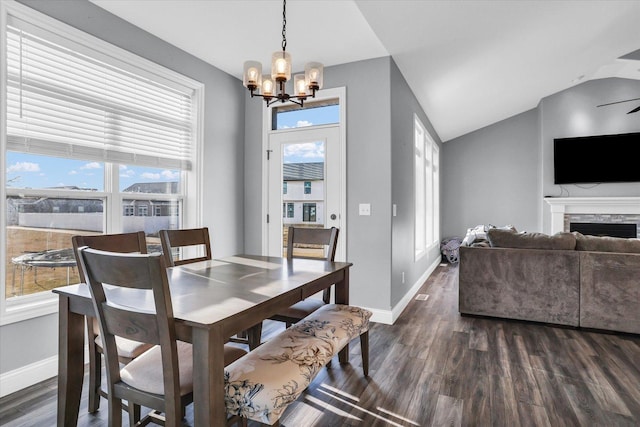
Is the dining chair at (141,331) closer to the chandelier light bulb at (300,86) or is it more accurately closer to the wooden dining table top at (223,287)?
the wooden dining table top at (223,287)

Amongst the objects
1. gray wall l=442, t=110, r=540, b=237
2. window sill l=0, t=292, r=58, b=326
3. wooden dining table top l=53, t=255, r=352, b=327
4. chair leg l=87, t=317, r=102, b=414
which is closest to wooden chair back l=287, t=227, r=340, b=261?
wooden dining table top l=53, t=255, r=352, b=327

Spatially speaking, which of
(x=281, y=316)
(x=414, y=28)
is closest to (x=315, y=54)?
(x=414, y=28)

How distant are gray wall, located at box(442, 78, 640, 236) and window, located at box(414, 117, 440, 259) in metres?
1.36

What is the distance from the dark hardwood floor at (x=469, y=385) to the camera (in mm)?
1878

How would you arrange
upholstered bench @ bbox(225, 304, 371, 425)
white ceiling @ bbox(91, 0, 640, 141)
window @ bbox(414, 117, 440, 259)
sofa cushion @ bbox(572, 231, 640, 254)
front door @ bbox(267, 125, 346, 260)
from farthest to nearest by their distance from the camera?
window @ bbox(414, 117, 440, 259) → front door @ bbox(267, 125, 346, 260) → sofa cushion @ bbox(572, 231, 640, 254) → white ceiling @ bbox(91, 0, 640, 141) → upholstered bench @ bbox(225, 304, 371, 425)

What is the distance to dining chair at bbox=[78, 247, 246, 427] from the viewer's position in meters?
1.18

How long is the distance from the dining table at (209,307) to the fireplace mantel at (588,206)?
5.75 m

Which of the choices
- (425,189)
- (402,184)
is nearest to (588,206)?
(425,189)

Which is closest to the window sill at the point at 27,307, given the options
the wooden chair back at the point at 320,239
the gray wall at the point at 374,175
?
the wooden chair back at the point at 320,239

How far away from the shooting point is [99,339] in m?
1.72

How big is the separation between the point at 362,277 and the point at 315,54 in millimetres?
2267

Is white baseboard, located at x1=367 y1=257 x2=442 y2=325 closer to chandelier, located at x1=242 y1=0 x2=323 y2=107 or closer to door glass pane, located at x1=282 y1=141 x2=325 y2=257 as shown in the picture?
door glass pane, located at x1=282 y1=141 x2=325 y2=257

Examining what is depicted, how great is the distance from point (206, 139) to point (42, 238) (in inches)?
68.4

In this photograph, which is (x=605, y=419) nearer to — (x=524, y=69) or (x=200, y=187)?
(x=200, y=187)
